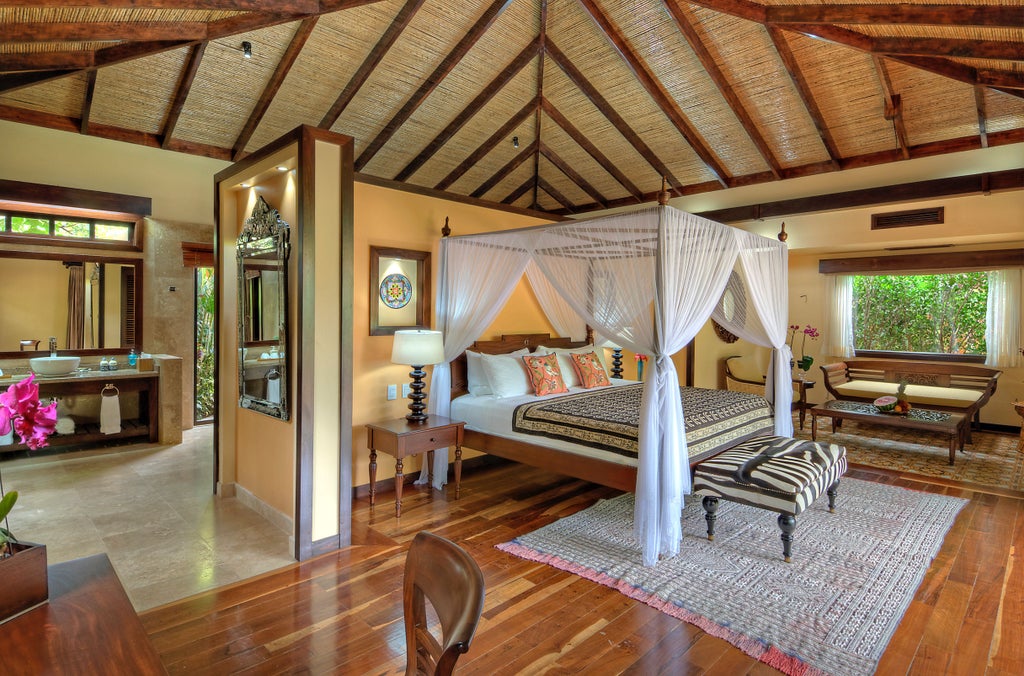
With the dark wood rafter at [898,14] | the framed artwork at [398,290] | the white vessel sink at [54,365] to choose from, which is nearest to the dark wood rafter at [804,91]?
the dark wood rafter at [898,14]

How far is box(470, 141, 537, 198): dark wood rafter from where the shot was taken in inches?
243

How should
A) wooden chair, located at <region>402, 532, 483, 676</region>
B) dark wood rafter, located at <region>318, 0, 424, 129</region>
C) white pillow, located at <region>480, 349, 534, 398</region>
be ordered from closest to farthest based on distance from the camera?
wooden chair, located at <region>402, 532, 483, 676</region>, dark wood rafter, located at <region>318, 0, 424, 129</region>, white pillow, located at <region>480, 349, 534, 398</region>

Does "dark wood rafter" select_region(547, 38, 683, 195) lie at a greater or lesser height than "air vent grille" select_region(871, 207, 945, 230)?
greater

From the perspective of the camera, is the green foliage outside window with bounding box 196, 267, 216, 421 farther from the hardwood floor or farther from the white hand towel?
the hardwood floor

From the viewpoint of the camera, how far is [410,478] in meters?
4.65

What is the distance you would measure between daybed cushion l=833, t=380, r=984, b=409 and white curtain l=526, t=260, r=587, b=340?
12.0 feet

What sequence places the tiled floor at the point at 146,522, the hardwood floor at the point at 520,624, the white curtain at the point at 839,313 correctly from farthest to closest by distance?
the white curtain at the point at 839,313 < the tiled floor at the point at 146,522 < the hardwood floor at the point at 520,624

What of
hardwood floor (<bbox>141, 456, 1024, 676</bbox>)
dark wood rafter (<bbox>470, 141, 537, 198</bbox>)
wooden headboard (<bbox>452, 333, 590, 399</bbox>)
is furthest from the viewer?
dark wood rafter (<bbox>470, 141, 537, 198</bbox>)

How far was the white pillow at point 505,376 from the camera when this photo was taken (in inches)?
181

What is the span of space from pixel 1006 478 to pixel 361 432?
5.60 m

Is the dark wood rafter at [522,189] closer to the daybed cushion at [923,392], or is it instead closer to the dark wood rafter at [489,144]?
the dark wood rafter at [489,144]

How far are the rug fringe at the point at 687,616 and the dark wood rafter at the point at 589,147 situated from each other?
4.17 m

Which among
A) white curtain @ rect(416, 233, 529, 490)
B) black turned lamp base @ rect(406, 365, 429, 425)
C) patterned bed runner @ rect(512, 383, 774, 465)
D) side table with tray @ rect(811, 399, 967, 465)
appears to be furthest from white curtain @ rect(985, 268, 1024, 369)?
black turned lamp base @ rect(406, 365, 429, 425)

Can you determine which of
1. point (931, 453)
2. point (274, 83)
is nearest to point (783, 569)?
point (931, 453)
